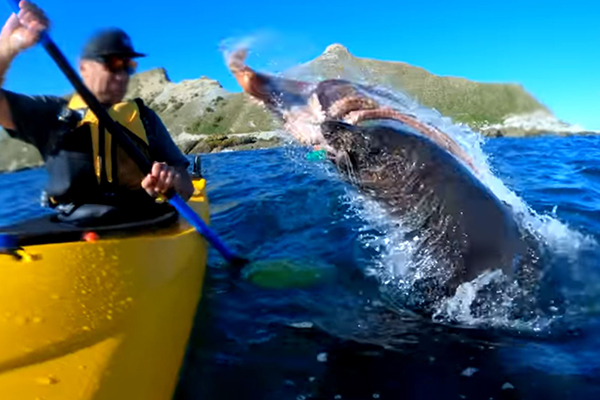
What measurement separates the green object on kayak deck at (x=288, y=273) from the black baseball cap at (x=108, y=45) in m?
2.58

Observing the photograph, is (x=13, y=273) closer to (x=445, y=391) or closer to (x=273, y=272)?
(x=445, y=391)

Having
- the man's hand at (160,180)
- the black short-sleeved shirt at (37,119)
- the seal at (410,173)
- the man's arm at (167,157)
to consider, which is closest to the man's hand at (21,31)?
the black short-sleeved shirt at (37,119)

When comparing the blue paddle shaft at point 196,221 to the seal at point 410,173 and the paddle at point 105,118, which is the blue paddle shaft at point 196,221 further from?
the seal at point 410,173

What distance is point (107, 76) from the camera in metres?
3.30

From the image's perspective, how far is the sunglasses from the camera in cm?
318

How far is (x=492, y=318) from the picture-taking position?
3980 mm

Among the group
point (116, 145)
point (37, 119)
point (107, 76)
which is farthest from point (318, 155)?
point (37, 119)

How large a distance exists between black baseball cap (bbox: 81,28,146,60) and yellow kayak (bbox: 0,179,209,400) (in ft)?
3.52

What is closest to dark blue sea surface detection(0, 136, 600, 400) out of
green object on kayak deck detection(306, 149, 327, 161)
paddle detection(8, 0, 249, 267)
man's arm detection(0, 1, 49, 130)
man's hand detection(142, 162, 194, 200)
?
green object on kayak deck detection(306, 149, 327, 161)

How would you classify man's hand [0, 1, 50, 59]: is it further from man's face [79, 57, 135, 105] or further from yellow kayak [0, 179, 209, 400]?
yellow kayak [0, 179, 209, 400]

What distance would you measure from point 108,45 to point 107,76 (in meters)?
0.24

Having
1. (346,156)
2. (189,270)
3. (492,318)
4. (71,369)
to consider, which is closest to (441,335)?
(492,318)

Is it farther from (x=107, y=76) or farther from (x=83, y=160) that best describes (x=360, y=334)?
(x=107, y=76)

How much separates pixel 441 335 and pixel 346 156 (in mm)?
1465
